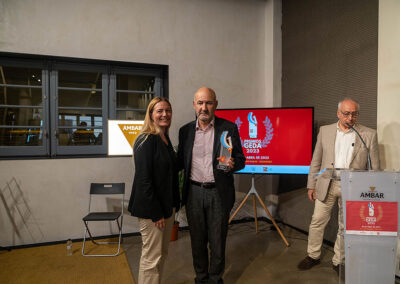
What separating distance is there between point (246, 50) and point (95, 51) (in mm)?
2357

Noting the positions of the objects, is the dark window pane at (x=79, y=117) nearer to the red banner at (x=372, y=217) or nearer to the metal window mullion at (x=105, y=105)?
the metal window mullion at (x=105, y=105)

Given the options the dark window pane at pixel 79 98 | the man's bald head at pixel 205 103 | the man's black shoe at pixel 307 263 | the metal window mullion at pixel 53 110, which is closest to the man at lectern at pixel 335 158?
the man's black shoe at pixel 307 263

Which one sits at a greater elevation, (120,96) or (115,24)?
(115,24)

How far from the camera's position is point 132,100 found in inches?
161

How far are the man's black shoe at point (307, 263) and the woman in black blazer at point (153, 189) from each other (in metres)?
1.69

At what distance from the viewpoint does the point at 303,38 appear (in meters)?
3.93

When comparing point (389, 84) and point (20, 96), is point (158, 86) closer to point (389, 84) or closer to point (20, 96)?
point (20, 96)

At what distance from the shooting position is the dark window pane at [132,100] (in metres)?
4.02

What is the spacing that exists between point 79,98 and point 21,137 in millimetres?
→ 919

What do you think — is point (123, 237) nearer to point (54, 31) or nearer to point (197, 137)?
point (197, 137)

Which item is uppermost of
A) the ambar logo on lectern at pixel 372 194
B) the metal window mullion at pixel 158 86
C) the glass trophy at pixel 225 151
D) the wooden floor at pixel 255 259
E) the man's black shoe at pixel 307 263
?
the metal window mullion at pixel 158 86

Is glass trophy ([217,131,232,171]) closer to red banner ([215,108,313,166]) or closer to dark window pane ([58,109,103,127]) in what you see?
red banner ([215,108,313,166])

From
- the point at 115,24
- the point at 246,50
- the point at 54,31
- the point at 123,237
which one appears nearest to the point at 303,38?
the point at 246,50

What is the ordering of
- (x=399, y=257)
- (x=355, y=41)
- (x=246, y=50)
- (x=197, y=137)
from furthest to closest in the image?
(x=246, y=50) < (x=355, y=41) < (x=399, y=257) < (x=197, y=137)
